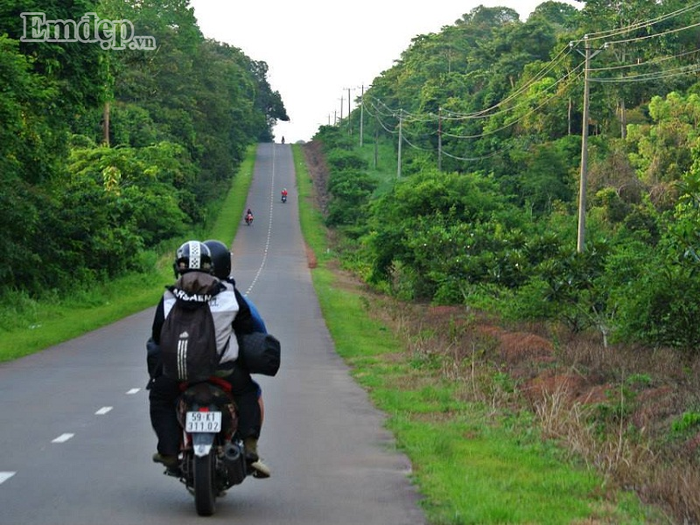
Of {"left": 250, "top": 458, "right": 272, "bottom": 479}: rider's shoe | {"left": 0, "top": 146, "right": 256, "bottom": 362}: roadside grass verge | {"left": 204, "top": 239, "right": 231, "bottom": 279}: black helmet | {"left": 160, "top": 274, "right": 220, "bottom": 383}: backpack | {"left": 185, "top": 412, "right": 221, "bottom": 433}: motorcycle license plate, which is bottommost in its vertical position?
{"left": 0, "top": 146, "right": 256, "bottom": 362}: roadside grass verge

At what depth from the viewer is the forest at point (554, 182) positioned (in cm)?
2384

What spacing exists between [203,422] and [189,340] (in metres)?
0.58

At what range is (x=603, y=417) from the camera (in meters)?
12.6

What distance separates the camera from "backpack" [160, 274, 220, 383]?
7.85 meters

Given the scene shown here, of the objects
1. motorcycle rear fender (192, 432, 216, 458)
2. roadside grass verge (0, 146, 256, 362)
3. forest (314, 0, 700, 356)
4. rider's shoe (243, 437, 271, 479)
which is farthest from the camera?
roadside grass verge (0, 146, 256, 362)

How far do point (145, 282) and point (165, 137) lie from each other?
87.1ft

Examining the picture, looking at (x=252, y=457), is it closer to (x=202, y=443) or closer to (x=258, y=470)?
(x=258, y=470)

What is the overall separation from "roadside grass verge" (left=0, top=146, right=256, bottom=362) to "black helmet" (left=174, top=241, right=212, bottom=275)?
14054mm

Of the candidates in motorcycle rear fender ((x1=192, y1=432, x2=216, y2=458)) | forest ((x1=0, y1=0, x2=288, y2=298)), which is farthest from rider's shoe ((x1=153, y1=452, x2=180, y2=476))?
forest ((x1=0, y1=0, x2=288, y2=298))

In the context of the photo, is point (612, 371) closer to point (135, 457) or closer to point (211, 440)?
point (135, 457)

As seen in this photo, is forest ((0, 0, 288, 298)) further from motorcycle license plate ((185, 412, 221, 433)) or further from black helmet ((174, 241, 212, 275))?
motorcycle license plate ((185, 412, 221, 433))

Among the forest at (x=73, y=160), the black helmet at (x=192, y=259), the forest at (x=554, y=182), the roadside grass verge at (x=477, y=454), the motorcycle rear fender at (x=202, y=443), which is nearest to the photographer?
the motorcycle rear fender at (x=202, y=443)

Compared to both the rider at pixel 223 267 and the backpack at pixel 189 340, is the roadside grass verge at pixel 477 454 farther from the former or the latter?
the backpack at pixel 189 340

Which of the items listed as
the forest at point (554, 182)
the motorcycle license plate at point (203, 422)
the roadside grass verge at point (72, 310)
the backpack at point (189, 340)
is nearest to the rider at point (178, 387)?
the backpack at point (189, 340)
